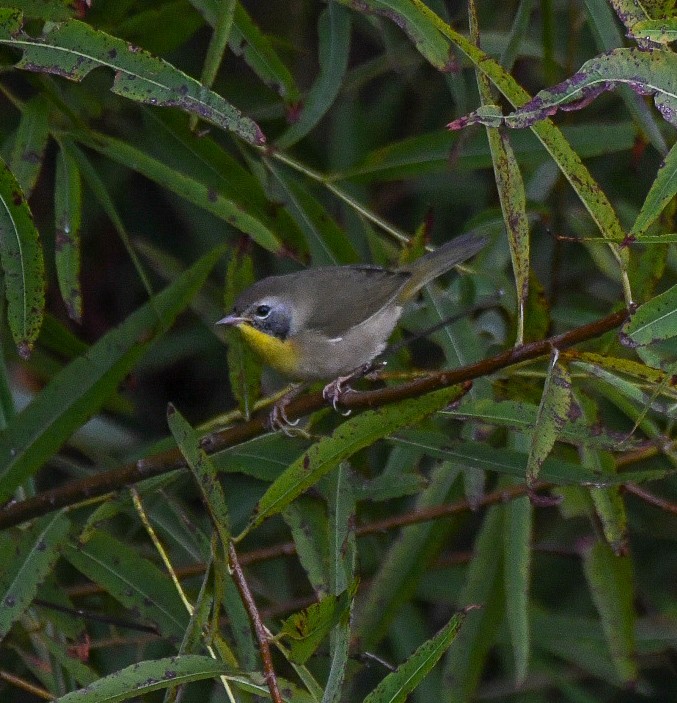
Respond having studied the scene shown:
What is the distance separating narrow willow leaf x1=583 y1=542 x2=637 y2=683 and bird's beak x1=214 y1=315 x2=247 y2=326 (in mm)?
1169

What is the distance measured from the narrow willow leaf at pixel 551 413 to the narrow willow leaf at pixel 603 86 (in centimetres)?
38

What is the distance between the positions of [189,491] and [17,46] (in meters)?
2.46

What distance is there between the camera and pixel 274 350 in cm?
354

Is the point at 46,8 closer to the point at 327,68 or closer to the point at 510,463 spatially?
the point at 327,68

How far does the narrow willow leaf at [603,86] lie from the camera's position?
1.75 m

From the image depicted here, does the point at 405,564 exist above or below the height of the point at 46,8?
below

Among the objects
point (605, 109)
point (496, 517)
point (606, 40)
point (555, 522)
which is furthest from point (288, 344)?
point (605, 109)

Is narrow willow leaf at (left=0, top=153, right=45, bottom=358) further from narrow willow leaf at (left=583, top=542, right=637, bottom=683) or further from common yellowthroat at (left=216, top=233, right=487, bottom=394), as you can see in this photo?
narrow willow leaf at (left=583, top=542, right=637, bottom=683)

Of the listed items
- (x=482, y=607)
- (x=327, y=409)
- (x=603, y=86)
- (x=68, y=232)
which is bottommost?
(x=482, y=607)

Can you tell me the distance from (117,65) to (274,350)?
147cm

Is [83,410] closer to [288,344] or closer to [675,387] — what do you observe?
[288,344]

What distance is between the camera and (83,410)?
279 cm

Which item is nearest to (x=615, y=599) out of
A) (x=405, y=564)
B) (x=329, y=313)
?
(x=405, y=564)

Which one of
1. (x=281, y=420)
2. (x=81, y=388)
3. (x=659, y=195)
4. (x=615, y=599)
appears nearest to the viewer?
(x=659, y=195)
